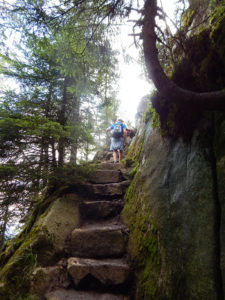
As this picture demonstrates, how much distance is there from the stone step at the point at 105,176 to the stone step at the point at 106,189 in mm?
423

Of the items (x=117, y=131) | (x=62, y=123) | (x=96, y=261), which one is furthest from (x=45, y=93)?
(x=96, y=261)

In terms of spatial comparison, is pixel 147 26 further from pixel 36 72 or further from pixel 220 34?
pixel 36 72

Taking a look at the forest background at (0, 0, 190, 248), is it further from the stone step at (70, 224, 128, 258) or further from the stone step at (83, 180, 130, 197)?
the stone step at (70, 224, 128, 258)

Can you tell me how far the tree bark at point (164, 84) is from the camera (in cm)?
186

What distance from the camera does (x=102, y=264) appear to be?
123 inches

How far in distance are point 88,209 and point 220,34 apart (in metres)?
4.69

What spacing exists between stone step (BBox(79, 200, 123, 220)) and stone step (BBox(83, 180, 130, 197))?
0.45 metres

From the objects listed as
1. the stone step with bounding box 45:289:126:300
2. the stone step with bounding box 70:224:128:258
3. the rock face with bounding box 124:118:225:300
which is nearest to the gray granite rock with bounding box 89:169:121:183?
the stone step with bounding box 70:224:128:258

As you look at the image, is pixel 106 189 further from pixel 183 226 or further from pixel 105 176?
pixel 183 226

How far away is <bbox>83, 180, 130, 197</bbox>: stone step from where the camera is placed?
16.8 feet

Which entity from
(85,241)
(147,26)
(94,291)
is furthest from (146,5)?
(94,291)

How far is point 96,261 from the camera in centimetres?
331

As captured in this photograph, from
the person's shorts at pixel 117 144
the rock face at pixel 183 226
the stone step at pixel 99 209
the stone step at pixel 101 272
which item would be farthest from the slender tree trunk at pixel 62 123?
the person's shorts at pixel 117 144

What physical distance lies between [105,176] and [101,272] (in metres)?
3.16
